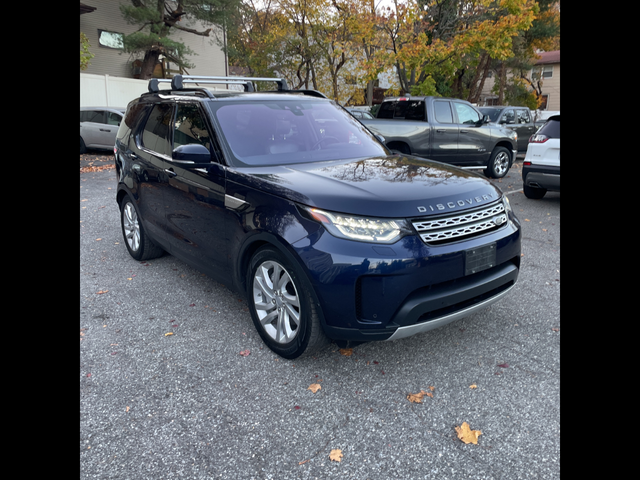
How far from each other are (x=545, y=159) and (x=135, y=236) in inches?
271

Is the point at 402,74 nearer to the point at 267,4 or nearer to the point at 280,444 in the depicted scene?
the point at 267,4

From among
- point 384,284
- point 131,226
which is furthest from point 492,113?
point 384,284

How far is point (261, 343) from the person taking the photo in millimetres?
3781

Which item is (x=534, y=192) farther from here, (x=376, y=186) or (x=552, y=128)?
(x=376, y=186)

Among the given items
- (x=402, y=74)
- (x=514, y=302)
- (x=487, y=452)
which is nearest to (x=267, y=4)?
(x=402, y=74)

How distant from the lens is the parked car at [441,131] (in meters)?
10.9

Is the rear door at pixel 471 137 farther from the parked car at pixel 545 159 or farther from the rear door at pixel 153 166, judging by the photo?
the rear door at pixel 153 166

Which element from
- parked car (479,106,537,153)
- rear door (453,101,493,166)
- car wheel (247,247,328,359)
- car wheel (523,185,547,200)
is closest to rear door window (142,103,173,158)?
car wheel (247,247,328,359)

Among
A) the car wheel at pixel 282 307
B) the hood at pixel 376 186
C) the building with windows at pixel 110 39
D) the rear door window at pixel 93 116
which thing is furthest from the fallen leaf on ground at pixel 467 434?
the building with windows at pixel 110 39

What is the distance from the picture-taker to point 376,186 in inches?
127

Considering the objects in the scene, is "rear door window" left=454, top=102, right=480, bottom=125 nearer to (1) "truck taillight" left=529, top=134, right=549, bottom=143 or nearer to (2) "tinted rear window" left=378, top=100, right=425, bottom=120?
(2) "tinted rear window" left=378, top=100, right=425, bottom=120

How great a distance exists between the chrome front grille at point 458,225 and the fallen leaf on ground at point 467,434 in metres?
1.10

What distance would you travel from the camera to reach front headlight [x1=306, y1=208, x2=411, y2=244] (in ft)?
9.63

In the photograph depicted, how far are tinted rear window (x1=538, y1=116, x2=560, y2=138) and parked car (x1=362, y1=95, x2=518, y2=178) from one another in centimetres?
274
